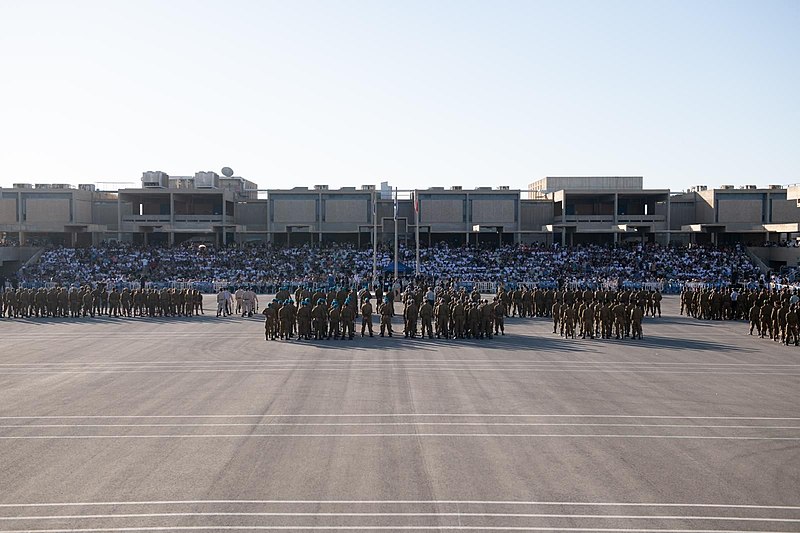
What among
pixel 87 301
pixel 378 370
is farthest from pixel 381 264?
pixel 378 370

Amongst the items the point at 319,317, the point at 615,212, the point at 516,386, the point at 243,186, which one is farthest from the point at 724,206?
the point at 516,386

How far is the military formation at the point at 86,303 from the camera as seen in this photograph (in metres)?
34.4

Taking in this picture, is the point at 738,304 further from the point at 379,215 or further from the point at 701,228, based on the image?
the point at 379,215

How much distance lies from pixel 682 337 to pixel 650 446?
617 inches

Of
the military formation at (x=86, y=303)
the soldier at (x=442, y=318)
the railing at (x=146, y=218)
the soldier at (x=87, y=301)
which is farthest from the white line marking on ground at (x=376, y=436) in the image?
the railing at (x=146, y=218)

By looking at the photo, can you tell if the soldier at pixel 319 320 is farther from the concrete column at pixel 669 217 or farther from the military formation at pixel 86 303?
the concrete column at pixel 669 217

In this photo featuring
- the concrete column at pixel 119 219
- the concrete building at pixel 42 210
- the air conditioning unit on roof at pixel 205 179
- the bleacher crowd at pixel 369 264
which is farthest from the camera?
the air conditioning unit on roof at pixel 205 179

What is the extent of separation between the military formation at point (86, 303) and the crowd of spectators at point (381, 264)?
14523mm

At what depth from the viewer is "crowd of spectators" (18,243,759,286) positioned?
5256 cm

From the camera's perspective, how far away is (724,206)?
65.1 meters

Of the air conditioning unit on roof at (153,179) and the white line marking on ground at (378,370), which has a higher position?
the air conditioning unit on roof at (153,179)

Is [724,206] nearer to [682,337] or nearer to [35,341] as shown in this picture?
[682,337]

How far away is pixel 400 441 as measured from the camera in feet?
38.5

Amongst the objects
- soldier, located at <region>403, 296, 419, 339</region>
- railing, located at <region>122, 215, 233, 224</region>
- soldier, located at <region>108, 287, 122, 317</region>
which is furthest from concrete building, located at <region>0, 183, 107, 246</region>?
soldier, located at <region>403, 296, 419, 339</region>
